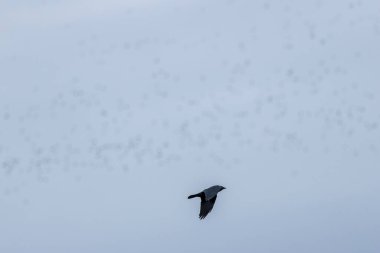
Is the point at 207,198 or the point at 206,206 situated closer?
the point at 206,206

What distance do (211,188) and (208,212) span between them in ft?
12.3

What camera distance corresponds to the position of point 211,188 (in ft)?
231

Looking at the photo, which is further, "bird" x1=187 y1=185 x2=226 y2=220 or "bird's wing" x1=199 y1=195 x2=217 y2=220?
"bird" x1=187 y1=185 x2=226 y2=220

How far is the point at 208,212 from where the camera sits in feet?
220

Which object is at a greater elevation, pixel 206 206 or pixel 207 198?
pixel 207 198

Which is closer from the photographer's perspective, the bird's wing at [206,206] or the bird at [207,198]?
the bird's wing at [206,206]
